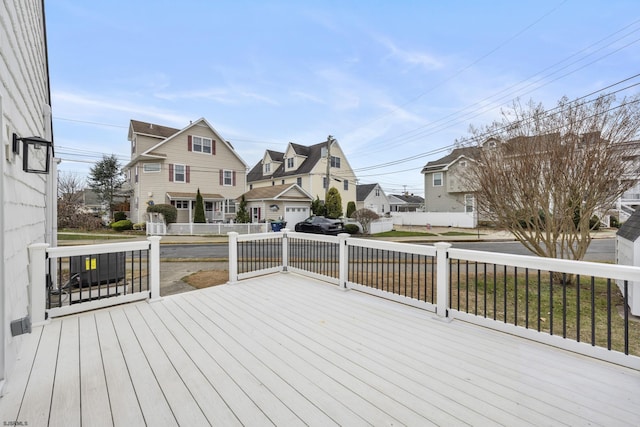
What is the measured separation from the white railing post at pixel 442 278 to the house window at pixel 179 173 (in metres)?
19.4

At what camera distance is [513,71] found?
36.9 ft

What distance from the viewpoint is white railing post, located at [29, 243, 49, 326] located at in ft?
10.3

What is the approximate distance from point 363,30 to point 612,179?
894 centimetres

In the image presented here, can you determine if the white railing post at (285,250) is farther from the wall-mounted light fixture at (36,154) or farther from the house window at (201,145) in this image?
the house window at (201,145)

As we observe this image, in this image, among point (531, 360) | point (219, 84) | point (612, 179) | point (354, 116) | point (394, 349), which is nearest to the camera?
point (531, 360)

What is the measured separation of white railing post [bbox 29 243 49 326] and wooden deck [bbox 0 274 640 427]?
0.63 feet

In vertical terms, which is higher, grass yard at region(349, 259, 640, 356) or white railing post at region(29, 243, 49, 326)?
white railing post at region(29, 243, 49, 326)

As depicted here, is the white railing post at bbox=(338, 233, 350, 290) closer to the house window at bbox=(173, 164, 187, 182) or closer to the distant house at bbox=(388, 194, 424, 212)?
the house window at bbox=(173, 164, 187, 182)

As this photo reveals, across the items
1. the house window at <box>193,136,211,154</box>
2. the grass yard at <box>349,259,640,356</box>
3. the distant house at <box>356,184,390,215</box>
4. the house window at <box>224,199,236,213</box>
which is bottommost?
the grass yard at <box>349,259,640,356</box>

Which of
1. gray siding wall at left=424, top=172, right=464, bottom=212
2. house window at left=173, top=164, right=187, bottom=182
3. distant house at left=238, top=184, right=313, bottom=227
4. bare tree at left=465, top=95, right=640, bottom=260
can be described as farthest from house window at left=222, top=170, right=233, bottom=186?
bare tree at left=465, top=95, right=640, bottom=260

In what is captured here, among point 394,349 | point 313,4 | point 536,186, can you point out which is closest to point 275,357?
point 394,349

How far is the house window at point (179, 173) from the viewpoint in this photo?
1897 cm

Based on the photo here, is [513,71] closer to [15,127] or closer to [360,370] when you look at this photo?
[360,370]

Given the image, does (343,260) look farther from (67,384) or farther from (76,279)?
(76,279)
